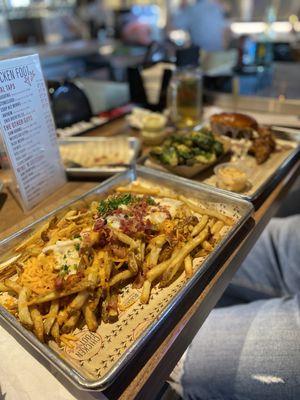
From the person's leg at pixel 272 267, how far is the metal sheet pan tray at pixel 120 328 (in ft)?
1.71

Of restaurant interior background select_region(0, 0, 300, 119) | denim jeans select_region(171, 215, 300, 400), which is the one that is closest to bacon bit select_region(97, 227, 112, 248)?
denim jeans select_region(171, 215, 300, 400)

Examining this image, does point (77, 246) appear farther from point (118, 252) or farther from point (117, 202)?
point (117, 202)

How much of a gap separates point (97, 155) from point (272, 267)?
45.9 inches

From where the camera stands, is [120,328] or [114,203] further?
[114,203]

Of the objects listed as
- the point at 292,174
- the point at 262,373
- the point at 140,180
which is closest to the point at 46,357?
the point at 262,373

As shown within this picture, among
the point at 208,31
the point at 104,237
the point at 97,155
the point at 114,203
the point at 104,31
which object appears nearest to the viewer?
the point at 104,237

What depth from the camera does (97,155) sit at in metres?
1.90

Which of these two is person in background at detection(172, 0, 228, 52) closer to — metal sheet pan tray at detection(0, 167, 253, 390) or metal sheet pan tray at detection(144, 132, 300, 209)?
metal sheet pan tray at detection(144, 132, 300, 209)

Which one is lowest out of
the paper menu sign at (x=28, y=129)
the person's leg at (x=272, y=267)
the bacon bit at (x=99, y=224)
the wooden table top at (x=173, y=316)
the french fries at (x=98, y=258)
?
the person's leg at (x=272, y=267)

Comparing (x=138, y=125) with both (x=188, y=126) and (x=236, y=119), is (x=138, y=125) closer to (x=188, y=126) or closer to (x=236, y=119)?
(x=188, y=126)

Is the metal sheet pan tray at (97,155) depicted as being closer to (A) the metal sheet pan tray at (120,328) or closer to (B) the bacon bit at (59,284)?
(A) the metal sheet pan tray at (120,328)

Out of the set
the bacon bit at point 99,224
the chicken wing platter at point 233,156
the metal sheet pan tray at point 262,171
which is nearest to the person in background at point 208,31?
the chicken wing platter at point 233,156

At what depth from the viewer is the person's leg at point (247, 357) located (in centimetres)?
110

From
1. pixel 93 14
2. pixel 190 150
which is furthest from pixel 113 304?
pixel 93 14
